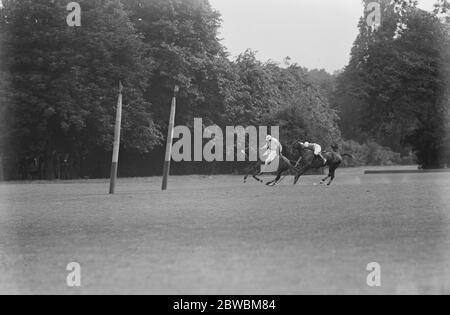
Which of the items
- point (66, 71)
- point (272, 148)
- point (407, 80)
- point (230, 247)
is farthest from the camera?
point (407, 80)

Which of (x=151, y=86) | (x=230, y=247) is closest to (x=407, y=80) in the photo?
(x=151, y=86)

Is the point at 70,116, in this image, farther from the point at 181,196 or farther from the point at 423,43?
the point at 181,196

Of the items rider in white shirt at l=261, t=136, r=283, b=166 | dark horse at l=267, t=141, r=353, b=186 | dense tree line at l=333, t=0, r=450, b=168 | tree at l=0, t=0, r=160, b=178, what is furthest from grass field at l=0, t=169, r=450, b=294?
dense tree line at l=333, t=0, r=450, b=168

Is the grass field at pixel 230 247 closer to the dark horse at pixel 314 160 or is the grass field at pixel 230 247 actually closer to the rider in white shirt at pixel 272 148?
the dark horse at pixel 314 160

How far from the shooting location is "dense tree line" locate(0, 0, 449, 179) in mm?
57250

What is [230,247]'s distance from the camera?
14273 millimetres

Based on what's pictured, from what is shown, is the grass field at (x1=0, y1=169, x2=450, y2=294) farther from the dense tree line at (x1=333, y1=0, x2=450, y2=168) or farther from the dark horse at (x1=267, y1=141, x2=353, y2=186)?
the dense tree line at (x1=333, y1=0, x2=450, y2=168)

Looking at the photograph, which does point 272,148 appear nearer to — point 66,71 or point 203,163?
point 66,71

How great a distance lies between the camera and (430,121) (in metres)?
61.8

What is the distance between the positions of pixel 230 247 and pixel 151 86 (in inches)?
2113

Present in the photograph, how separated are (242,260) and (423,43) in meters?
51.6

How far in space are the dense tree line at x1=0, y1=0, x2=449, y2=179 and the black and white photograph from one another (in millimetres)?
136
